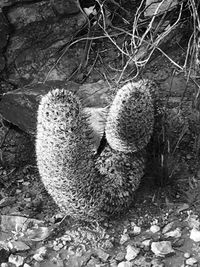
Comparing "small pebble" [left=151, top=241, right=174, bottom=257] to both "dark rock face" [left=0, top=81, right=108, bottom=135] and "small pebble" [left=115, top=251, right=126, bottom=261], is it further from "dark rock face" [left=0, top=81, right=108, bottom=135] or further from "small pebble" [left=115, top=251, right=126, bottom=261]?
"dark rock face" [left=0, top=81, right=108, bottom=135]

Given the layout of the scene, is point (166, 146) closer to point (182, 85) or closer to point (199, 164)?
point (199, 164)

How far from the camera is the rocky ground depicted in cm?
A: 205

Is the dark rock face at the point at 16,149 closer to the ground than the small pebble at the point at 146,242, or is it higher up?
higher up

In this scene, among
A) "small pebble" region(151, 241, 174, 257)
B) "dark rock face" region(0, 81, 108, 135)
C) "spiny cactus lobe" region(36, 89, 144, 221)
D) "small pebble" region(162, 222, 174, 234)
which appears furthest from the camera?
"dark rock face" region(0, 81, 108, 135)

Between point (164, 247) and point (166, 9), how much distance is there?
1205mm

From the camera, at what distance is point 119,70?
263 centimetres

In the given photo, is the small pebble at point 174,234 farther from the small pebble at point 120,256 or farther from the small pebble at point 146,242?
the small pebble at point 120,256

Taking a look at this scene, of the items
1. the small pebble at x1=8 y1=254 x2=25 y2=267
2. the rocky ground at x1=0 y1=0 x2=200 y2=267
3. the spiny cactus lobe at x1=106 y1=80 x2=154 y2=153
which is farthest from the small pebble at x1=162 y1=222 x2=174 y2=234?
the small pebble at x1=8 y1=254 x2=25 y2=267

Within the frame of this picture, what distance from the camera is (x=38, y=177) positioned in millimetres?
2387

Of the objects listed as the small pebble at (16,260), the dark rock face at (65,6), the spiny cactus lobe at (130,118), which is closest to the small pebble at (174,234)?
the spiny cactus lobe at (130,118)

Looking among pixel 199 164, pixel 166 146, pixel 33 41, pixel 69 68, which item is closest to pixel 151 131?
pixel 166 146

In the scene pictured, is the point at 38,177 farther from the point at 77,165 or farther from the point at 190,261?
the point at 190,261

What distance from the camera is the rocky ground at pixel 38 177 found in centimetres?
205

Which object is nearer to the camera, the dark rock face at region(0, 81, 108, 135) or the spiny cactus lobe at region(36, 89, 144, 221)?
the spiny cactus lobe at region(36, 89, 144, 221)
